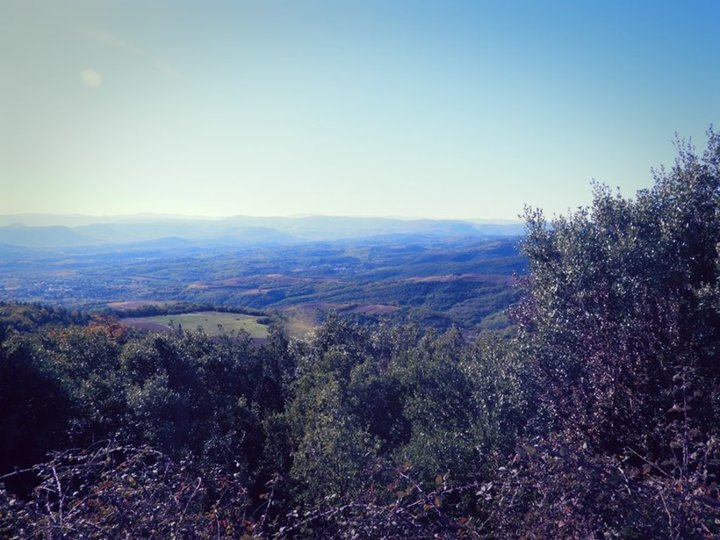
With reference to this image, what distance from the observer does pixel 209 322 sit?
79688 mm

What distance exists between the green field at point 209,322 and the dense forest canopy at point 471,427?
46.5m

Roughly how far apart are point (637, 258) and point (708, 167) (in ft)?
9.89

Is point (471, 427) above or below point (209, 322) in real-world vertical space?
above

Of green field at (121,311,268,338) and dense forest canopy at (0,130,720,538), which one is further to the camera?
green field at (121,311,268,338)

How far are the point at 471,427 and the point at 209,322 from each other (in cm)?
7185

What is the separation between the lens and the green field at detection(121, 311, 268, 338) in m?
69.4

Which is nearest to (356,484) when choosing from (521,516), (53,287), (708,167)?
(521,516)

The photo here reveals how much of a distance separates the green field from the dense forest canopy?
46.5m

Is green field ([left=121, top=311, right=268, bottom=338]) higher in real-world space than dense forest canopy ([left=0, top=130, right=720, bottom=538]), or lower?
lower

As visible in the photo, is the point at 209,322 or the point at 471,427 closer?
the point at 471,427

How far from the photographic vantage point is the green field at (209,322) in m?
69.4

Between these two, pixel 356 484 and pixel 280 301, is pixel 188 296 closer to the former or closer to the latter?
pixel 280 301

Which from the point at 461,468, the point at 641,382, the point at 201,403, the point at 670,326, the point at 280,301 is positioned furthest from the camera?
the point at 280,301

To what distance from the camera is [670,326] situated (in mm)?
8688
